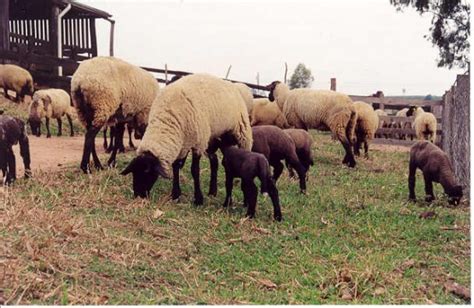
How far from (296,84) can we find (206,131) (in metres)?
7.79

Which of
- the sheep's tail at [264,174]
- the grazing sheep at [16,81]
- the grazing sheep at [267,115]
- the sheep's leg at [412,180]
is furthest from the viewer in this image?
the grazing sheep at [16,81]

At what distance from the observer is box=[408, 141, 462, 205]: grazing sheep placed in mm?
7055

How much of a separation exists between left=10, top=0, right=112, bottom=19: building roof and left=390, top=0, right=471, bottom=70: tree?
9.48 metres

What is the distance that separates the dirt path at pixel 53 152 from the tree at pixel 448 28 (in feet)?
16.9

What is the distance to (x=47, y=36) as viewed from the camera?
1662 cm

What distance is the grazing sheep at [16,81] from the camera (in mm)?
14484

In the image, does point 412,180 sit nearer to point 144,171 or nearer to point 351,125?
point 144,171

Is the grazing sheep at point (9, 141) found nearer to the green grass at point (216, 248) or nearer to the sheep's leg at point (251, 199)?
the green grass at point (216, 248)

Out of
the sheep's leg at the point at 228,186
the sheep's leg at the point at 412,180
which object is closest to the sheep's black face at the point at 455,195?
the sheep's leg at the point at 412,180

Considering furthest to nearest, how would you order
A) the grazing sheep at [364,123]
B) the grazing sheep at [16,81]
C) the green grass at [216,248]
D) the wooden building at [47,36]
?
the wooden building at [47,36]
the grazing sheep at [16,81]
the grazing sheep at [364,123]
the green grass at [216,248]

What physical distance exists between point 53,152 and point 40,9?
7736 millimetres

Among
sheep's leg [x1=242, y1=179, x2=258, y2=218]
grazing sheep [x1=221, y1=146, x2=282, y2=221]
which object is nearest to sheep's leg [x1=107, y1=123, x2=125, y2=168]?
grazing sheep [x1=221, y1=146, x2=282, y2=221]

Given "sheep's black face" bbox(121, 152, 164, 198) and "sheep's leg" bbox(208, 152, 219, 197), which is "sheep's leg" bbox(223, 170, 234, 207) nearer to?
"sheep's leg" bbox(208, 152, 219, 197)

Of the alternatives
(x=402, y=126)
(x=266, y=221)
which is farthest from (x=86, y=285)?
(x=402, y=126)
